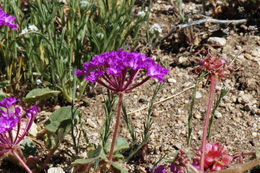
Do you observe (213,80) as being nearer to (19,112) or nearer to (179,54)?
(19,112)

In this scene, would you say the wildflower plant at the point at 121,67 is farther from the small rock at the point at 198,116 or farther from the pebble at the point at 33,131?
the small rock at the point at 198,116

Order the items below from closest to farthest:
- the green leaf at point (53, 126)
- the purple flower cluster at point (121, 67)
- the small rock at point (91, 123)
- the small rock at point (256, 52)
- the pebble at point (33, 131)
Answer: the purple flower cluster at point (121, 67), the green leaf at point (53, 126), the pebble at point (33, 131), the small rock at point (91, 123), the small rock at point (256, 52)

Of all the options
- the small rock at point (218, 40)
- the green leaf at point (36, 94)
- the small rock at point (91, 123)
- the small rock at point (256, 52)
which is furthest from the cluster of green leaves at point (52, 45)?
the small rock at point (256, 52)

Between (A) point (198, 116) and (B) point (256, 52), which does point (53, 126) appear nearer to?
(A) point (198, 116)

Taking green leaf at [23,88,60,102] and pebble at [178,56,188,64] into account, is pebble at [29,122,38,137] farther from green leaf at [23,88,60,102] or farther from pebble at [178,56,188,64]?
pebble at [178,56,188,64]

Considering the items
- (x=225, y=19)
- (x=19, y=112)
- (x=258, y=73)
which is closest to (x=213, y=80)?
(x=19, y=112)

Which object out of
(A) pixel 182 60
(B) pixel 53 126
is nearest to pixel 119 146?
(B) pixel 53 126

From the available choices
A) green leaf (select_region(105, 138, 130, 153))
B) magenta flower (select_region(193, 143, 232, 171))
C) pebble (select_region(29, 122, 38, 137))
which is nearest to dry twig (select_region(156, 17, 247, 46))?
pebble (select_region(29, 122, 38, 137))
